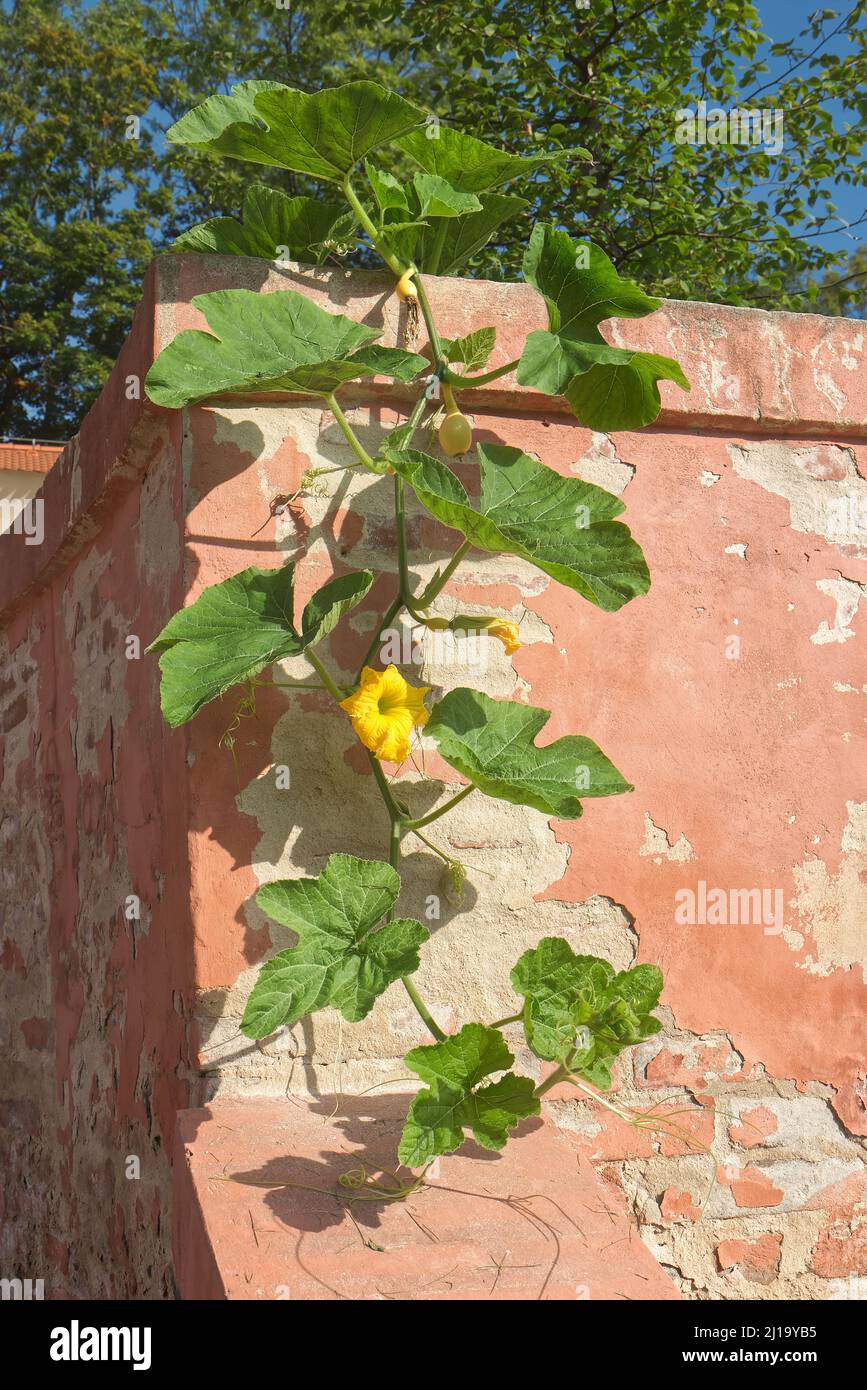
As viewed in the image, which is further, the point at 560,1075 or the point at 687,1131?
the point at 687,1131

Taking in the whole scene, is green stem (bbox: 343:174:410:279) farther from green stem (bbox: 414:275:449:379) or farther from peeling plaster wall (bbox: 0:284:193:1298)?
peeling plaster wall (bbox: 0:284:193:1298)

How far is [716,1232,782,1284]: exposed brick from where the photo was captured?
6.51 ft

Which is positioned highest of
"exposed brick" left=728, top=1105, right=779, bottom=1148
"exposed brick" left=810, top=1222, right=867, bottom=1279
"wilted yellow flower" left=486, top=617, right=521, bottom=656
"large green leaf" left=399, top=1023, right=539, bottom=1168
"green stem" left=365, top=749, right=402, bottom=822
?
"wilted yellow flower" left=486, top=617, right=521, bottom=656

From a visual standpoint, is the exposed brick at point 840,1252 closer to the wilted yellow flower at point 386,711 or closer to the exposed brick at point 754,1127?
the exposed brick at point 754,1127

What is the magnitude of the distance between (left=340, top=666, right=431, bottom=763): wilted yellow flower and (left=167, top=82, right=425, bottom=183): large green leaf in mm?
813

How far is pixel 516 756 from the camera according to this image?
181 centimetres

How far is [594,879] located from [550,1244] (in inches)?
25.4

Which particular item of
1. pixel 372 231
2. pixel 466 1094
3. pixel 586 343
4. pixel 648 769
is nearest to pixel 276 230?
pixel 372 231

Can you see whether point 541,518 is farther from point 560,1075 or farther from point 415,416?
point 560,1075

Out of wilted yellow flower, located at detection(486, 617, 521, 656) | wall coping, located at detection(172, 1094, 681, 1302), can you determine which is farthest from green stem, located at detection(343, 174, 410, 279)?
wall coping, located at detection(172, 1094, 681, 1302)

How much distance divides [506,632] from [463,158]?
2.49 ft

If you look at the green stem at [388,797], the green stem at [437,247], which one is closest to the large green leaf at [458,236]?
the green stem at [437,247]
